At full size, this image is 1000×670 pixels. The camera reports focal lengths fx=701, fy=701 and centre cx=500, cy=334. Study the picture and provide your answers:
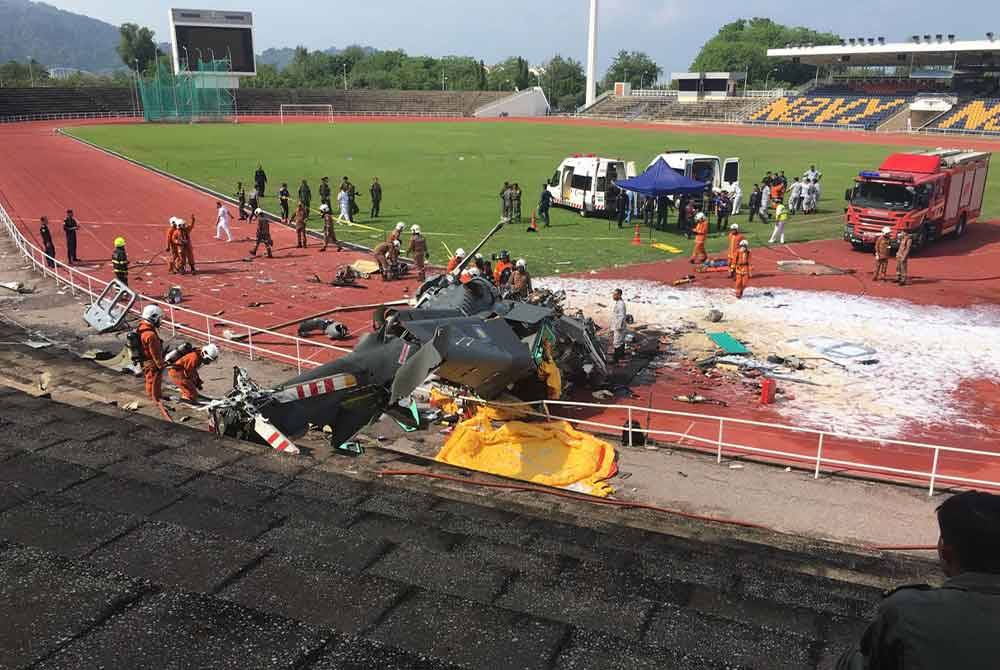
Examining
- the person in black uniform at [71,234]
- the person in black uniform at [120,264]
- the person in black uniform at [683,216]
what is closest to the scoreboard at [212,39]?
the person in black uniform at [71,234]

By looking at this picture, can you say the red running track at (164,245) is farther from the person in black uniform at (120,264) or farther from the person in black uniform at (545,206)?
the person in black uniform at (545,206)

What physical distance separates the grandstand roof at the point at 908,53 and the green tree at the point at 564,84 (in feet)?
155

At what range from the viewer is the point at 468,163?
1881 inches

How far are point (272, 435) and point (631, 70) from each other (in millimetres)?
177473

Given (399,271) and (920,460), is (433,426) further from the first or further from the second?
(399,271)

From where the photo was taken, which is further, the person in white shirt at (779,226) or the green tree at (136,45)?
the green tree at (136,45)

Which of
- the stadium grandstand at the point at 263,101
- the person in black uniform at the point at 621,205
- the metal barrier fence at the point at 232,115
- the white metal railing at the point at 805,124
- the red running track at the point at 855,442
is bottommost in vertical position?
the red running track at the point at 855,442

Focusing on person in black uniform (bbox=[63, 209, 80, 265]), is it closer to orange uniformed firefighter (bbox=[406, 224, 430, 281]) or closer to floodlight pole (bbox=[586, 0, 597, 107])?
orange uniformed firefighter (bbox=[406, 224, 430, 281])

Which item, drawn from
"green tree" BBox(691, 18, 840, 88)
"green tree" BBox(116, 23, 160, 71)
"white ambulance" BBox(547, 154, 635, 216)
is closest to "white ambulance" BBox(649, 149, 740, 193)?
"white ambulance" BBox(547, 154, 635, 216)

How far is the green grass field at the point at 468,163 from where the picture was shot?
27156 millimetres

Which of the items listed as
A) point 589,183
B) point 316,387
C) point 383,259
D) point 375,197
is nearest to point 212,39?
point 375,197

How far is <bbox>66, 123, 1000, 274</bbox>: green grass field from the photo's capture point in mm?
27156

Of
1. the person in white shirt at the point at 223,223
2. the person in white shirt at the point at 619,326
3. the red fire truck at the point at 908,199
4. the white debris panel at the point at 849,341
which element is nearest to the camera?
the white debris panel at the point at 849,341

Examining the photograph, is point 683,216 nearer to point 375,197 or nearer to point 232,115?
point 375,197
